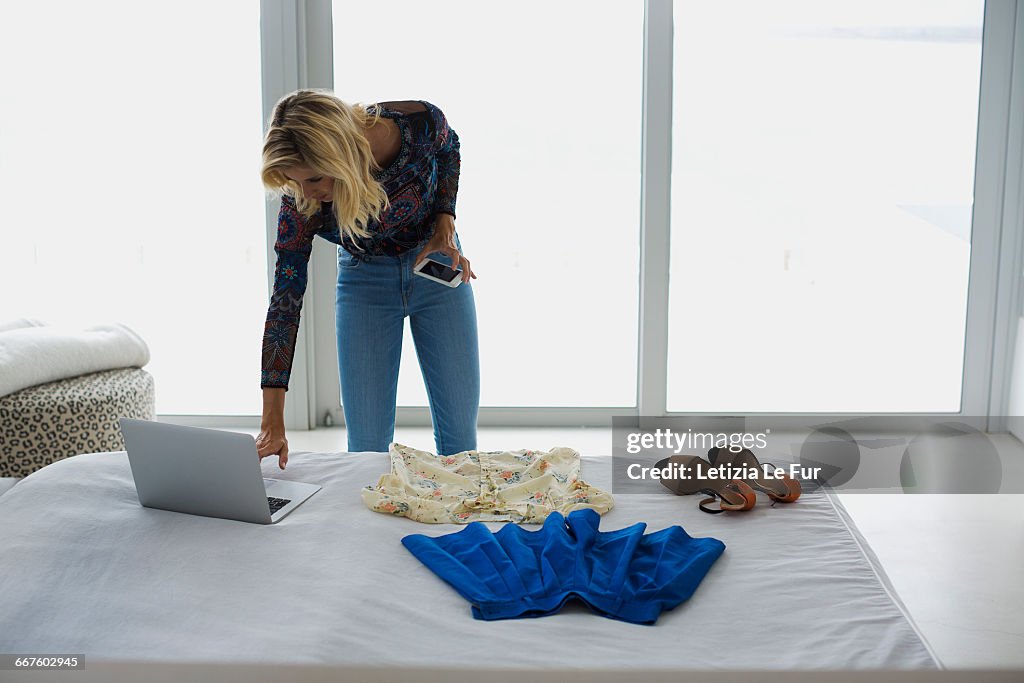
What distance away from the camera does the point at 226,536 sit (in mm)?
1654

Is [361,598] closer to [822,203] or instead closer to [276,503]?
[276,503]

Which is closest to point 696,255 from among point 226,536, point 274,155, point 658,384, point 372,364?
point 658,384

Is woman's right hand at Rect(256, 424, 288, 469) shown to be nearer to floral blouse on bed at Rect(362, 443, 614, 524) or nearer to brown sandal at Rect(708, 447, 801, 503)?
floral blouse on bed at Rect(362, 443, 614, 524)

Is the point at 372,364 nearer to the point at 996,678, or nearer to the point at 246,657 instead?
the point at 246,657

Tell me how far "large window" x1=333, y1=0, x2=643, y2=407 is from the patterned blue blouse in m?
1.42

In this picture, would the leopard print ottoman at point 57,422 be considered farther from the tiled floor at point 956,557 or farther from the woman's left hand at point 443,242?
the woman's left hand at point 443,242

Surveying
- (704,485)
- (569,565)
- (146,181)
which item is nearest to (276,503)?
(569,565)

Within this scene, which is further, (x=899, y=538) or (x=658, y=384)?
(x=658, y=384)

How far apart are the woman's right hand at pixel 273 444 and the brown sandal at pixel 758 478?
0.91m

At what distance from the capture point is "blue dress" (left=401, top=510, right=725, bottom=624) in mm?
1430

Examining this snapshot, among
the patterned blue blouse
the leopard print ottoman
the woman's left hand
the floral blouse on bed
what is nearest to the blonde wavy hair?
the patterned blue blouse

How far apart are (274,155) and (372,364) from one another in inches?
25.7

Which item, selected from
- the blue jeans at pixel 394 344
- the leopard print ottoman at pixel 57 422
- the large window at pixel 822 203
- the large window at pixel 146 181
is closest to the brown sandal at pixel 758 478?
the blue jeans at pixel 394 344

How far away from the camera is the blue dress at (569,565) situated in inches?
56.3
